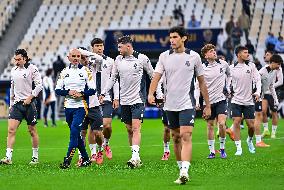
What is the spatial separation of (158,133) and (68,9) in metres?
24.6

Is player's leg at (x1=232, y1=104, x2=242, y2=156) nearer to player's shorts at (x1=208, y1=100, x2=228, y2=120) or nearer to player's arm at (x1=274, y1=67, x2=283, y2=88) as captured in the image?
player's shorts at (x1=208, y1=100, x2=228, y2=120)

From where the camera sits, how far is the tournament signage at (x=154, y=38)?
141 feet

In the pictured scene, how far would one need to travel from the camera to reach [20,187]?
14320 millimetres

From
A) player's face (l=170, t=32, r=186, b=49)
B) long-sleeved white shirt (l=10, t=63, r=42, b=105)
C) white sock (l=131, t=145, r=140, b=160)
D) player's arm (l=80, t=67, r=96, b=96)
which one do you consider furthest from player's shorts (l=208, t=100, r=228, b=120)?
player's face (l=170, t=32, r=186, b=49)

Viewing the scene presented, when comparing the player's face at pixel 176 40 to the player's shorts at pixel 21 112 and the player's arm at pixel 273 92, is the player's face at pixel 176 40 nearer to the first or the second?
the player's shorts at pixel 21 112

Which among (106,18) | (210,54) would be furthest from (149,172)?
(106,18)

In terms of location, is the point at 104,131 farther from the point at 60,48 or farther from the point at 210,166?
the point at 60,48

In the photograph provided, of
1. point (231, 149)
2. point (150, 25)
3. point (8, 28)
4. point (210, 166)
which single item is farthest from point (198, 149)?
point (8, 28)

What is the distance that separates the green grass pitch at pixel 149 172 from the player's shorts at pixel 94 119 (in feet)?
2.59

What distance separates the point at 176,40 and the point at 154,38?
95.1 feet

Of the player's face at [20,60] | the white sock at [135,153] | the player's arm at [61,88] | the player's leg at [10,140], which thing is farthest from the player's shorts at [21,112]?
the white sock at [135,153]

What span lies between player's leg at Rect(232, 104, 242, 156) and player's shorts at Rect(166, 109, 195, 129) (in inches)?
229

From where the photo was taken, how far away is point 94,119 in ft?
62.3

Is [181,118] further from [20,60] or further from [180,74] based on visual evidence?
[20,60]
